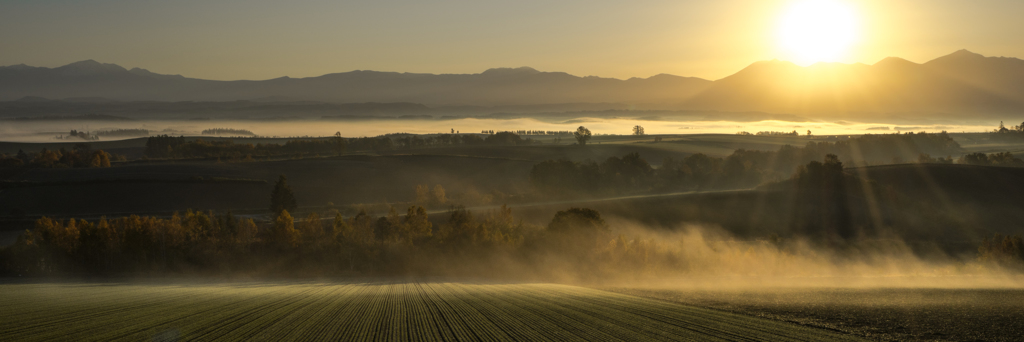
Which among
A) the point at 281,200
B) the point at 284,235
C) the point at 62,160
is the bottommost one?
the point at 284,235

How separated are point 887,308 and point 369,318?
2407 cm

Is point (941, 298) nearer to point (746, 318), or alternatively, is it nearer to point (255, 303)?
point (746, 318)

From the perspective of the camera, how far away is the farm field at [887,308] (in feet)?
73.0

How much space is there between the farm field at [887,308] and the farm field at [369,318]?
80.9 inches

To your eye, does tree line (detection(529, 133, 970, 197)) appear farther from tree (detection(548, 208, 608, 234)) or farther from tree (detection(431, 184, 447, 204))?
tree (detection(548, 208, 608, 234))

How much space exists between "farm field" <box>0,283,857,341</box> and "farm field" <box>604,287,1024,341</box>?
2.06 meters

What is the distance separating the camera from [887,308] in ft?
89.9

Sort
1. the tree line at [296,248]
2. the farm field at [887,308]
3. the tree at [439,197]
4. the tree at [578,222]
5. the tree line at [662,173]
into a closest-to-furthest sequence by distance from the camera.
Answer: the farm field at [887,308]
the tree line at [296,248]
the tree at [578,222]
the tree at [439,197]
the tree line at [662,173]

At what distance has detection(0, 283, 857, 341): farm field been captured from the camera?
73.1 feet

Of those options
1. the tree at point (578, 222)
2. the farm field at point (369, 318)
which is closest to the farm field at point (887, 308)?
the farm field at point (369, 318)

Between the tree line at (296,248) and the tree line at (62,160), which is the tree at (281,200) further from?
the tree line at (62,160)

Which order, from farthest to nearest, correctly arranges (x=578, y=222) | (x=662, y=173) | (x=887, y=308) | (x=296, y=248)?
(x=662, y=173)
(x=296, y=248)
(x=578, y=222)
(x=887, y=308)

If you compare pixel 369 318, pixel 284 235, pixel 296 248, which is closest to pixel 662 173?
pixel 296 248

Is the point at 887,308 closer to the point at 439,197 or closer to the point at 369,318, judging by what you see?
the point at 369,318
